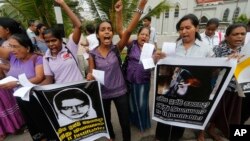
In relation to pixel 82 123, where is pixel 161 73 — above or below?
above

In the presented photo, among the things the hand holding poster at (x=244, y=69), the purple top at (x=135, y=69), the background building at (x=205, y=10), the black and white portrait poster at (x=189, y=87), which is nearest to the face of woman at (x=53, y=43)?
the purple top at (x=135, y=69)

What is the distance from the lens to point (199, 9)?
88.2 feet

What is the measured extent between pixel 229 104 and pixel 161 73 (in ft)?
3.65

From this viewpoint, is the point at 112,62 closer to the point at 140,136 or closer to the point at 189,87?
the point at 189,87

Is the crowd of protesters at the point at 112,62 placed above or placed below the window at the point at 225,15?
below

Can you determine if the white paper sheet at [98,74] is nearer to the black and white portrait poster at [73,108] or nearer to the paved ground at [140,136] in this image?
the black and white portrait poster at [73,108]

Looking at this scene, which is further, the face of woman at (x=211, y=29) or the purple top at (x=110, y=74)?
the face of woman at (x=211, y=29)

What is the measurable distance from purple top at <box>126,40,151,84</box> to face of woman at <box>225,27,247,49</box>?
1.13 m

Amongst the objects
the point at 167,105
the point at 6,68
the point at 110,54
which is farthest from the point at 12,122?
the point at 167,105

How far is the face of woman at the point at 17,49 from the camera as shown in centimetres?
240

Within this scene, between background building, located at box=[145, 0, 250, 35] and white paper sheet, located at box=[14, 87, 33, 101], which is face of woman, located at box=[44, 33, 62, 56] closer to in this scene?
white paper sheet, located at box=[14, 87, 33, 101]

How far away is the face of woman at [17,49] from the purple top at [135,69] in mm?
1369

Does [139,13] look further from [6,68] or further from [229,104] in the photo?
[6,68]

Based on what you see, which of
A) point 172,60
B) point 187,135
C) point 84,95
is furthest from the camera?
point 187,135
